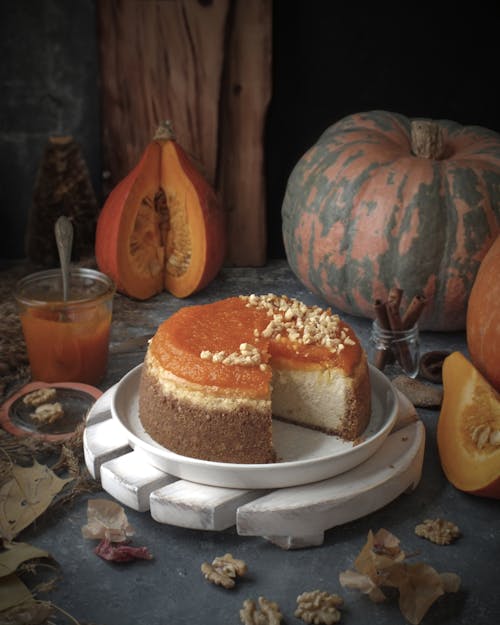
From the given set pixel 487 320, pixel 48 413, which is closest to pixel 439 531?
pixel 487 320

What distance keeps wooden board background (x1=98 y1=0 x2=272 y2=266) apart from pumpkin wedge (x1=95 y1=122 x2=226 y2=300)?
202 millimetres

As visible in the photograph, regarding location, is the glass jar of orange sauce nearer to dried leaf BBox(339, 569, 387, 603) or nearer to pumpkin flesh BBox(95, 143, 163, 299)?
pumpkin flesh BBox(95, 143, 163, 299)

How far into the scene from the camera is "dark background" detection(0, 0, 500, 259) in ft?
9.50

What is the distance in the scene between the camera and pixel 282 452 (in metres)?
1.79

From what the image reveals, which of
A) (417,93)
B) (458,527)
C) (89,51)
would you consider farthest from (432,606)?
(89,51)

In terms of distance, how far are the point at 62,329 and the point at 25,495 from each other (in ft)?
1.83

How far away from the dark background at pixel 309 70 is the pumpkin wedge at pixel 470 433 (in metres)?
1.40

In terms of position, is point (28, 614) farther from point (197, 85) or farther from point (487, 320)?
point (197, 85)

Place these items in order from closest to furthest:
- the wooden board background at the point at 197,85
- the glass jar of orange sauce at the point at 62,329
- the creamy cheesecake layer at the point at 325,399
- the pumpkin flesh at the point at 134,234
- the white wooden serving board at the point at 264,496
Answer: the white wooden serving board at the point at 264,496
the creamy cheesecake layer at the point at 325,399
the glass jar of orange sauce at the point at 62,329
the pumpkin flesh at the point at 134,234
the wooden board background at the point at 197,85

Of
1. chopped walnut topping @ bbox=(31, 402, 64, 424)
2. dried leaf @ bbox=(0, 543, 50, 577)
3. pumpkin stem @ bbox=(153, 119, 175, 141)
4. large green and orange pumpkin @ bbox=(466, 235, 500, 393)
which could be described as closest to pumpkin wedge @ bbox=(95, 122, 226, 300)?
pumpkin stem @ bbox=(153, 119, 175, 141)

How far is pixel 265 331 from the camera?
6.06 feet

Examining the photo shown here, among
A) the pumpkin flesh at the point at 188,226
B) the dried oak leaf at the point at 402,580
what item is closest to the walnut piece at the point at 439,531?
the dried oak leaf at the point at 402,580

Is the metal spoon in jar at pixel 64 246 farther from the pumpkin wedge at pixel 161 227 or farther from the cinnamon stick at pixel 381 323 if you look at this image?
the cinnamon stick at pixel 381 323

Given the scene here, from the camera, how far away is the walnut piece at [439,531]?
1.66 m
